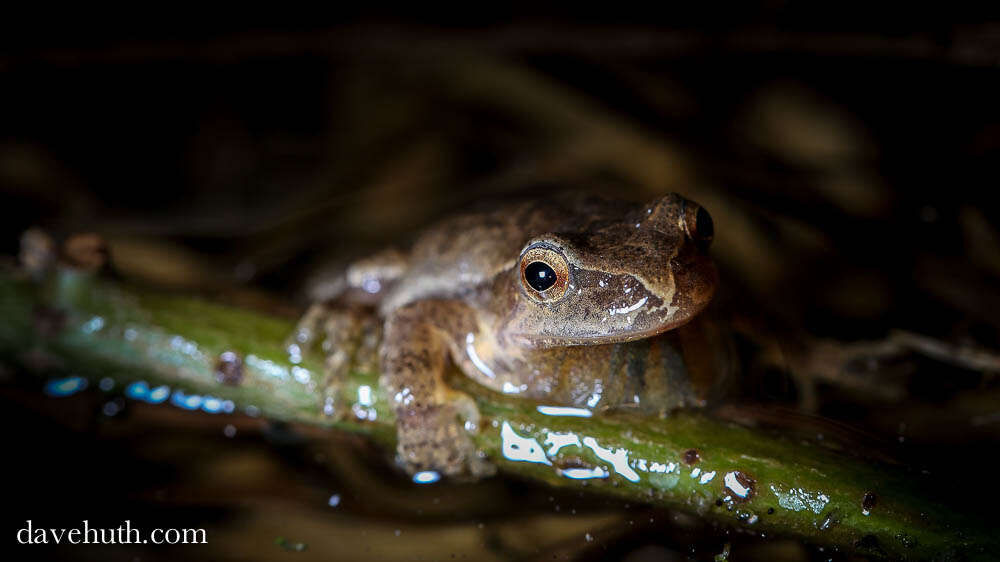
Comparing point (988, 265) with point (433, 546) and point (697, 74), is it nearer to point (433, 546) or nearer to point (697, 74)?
point (697, 74)

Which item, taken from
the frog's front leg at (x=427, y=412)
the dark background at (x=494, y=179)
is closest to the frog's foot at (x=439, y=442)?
the frog's front leg at (x=427, y=412)

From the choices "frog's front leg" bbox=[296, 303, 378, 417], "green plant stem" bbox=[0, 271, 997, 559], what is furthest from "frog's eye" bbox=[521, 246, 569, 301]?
"frog's front leg" bbox=[296, 303, 378, 417]

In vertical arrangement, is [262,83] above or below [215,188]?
above

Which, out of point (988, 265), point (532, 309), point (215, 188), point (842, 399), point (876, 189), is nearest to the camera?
point (532, 309)

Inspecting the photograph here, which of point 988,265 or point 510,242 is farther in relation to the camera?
point 988,265

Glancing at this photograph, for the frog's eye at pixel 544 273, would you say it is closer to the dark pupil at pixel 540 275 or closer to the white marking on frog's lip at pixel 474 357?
the dark pupil at pixel 540 275

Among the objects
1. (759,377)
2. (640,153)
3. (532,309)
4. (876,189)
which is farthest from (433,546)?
(876,189)

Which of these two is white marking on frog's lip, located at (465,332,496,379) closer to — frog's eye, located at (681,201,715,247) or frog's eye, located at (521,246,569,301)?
frog's eye, located at (521,246,569,301)

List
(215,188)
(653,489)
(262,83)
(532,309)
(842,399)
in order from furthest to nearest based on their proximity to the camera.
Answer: (262,83) < (215,188) < (842,399) < (532,309) < (653,489)
